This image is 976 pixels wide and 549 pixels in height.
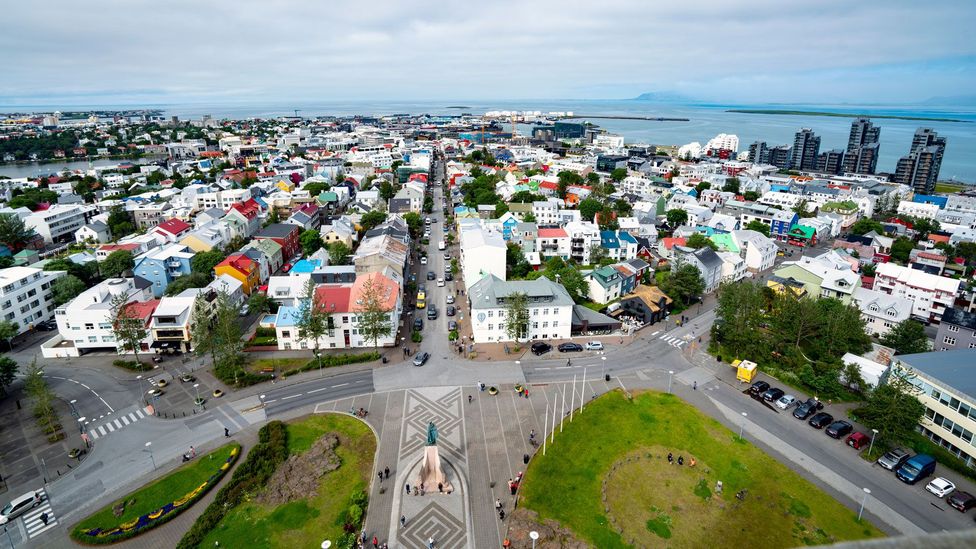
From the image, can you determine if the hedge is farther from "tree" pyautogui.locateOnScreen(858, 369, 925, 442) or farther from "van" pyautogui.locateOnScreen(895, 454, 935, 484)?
"tree" pyautogui.locateOnScreen(858, 369, 925, 442)

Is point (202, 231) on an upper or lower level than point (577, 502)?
upper

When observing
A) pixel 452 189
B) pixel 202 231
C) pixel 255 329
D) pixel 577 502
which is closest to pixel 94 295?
pixel 255 329

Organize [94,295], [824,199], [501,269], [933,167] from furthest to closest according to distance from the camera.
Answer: [933,167] < [824,199] < [501,269] < [94,295]

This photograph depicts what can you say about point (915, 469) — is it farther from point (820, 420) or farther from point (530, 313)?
point (530, 313)

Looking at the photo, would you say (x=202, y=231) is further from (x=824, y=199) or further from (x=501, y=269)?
(x=824, y=199)

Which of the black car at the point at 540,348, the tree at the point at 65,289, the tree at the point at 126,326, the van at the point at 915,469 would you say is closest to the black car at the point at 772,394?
the van at the point at 915,469

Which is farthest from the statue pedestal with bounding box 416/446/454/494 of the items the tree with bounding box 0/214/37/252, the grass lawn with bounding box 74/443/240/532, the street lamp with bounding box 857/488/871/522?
the tree with bounding box 0/214/37/252
